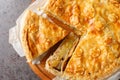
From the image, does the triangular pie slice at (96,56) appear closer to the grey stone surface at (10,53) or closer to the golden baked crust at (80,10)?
the golden baked crust at (80,10)

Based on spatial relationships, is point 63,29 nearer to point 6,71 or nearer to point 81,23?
point 81,23

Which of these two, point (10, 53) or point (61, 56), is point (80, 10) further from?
point (10, 53)

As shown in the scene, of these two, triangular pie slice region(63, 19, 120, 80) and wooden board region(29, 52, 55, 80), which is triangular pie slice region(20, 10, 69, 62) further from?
triangular pie slice region(63, 19, 120, 80)

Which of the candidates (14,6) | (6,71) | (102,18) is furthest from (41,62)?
(14,6)

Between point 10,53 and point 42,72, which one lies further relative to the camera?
point 10,53

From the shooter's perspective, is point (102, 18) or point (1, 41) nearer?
point (102, 18)

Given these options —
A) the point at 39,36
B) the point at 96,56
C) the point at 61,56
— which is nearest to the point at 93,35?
the point at 96,56
